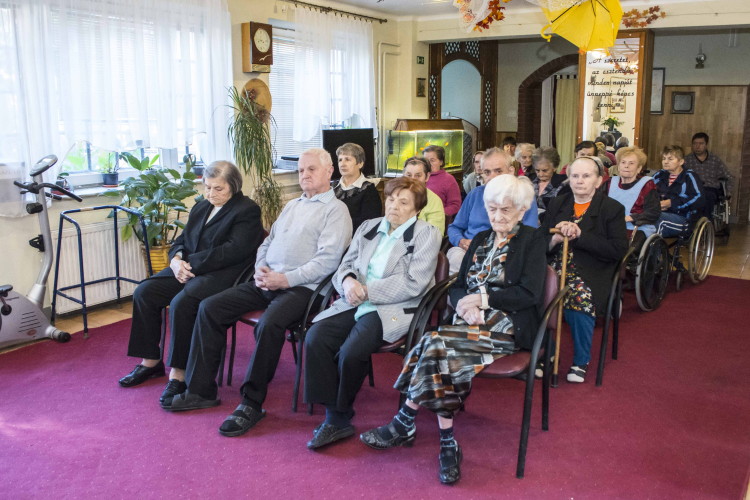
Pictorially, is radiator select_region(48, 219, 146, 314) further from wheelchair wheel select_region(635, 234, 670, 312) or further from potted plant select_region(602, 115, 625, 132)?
potted plant select_region(602, 115, 625, 132)

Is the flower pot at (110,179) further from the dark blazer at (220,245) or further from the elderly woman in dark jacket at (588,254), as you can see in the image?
the elderly woman in dark jacket at (588,254)

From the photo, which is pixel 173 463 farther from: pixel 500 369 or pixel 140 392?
pixel 500 369

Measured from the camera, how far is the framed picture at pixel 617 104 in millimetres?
6949

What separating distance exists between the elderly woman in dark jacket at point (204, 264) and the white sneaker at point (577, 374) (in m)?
1.72

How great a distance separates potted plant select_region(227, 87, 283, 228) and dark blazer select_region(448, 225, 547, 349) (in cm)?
322

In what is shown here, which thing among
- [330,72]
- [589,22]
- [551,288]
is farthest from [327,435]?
[330,72]

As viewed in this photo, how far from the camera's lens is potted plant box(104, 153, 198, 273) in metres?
4.38

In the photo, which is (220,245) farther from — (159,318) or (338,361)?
(338,361)

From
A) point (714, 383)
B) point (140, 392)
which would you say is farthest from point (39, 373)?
point (714, 383)

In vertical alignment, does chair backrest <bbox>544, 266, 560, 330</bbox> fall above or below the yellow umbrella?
below

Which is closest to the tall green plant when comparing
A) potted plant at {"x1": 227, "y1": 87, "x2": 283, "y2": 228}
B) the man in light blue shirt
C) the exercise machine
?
the exercise machine

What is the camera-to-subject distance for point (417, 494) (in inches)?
90.4

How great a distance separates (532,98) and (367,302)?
305 inches

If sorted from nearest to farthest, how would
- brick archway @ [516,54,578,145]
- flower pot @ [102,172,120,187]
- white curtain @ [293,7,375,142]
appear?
flower pot @ [102,172,120,187]
white curtain @ [293,7,375,142]
brick archway @ [516,54,578,145]
